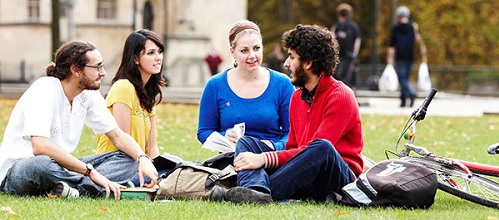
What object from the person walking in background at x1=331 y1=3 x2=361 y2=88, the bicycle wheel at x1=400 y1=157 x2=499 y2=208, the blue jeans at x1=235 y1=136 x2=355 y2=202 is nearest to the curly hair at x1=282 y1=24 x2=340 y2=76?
the blue jeans at x1=235 y1=136 x2=355 y2=202

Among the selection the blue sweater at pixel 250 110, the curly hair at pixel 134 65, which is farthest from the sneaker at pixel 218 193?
the curly hair at pixel 134 65

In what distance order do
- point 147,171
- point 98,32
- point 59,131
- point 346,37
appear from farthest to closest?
point 98,32
point 346,37
point 59,131
point 147,171

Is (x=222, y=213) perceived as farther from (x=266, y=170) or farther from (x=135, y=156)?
(x=135, y=156)

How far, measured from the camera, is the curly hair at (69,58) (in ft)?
26.5

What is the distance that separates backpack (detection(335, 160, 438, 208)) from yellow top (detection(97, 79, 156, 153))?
7.01 ft

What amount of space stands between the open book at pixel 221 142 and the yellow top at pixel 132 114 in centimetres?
59

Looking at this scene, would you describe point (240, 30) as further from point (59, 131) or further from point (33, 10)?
point (33, 10)

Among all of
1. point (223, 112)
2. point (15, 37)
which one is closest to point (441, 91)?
point (15, 37)

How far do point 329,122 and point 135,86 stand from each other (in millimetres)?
1943

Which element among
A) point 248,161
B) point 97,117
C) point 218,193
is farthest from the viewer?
point 97,117

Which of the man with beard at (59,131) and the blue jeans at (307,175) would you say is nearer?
the blue jeans at (307,175)

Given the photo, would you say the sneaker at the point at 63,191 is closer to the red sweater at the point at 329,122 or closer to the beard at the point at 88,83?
the beard at the point at 88,83

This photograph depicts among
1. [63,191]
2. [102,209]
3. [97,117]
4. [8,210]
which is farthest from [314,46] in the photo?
[8,210]

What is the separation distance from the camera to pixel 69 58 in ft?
26.6
